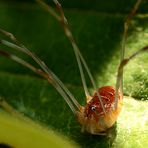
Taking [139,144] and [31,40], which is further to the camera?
[31,40]

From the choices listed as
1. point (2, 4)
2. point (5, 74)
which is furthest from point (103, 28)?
point (2, 4)

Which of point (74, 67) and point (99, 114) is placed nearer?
point (99, 114)

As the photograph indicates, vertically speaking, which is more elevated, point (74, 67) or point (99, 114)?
point (74, 67)

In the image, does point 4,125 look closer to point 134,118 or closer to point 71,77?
point 134,118
